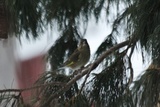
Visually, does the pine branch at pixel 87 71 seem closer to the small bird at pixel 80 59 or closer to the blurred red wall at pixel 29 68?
the small bird at pixel 80 59

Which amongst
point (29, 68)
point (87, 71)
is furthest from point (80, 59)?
point (29, 68)

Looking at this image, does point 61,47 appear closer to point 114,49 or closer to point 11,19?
point 11,19

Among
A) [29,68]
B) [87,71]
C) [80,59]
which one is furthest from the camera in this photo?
[29,68]

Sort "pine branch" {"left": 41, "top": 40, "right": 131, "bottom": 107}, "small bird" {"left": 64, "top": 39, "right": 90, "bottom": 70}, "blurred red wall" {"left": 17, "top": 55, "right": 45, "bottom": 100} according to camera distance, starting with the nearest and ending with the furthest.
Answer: "pine branch" {"left": 41, "top": 40, "right": 131, "bottom": 107}, "small bird" {"left": 64, "top": 39, "right": 90, "bottom": 70}, "blurred red wall" {"left": 17, "top": 55, "right": 45, "bottom": 100}

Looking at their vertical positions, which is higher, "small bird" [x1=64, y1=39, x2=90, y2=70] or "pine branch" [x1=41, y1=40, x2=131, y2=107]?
"small bird" [x1=64, y1=39, x2=90, y2=70]

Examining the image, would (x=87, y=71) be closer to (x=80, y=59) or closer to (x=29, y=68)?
(x=80, y=59)

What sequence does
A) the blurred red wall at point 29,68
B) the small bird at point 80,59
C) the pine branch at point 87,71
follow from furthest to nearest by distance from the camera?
1. the blurred red wall at point 29,68
2. the small bird at point 80,59
3. the pine branch at point 87,71

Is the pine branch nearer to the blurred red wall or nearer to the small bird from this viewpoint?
the small bird

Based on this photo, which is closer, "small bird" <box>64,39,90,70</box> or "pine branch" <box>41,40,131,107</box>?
"pine branch" <box>41,40,131,107</box>

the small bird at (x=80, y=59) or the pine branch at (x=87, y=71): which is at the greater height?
the small bird at (x=80, y=59)

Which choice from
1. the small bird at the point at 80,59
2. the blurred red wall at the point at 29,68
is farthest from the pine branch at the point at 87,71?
the blurred red wall at the point at 29,68

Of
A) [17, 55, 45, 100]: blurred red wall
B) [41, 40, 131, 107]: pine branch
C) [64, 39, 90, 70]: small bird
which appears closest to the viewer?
[41, 40, 131, 107]: pine branch

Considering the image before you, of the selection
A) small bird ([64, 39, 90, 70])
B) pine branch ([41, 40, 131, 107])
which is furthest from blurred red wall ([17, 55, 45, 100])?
pine branch ([41, 40, 131, 107])

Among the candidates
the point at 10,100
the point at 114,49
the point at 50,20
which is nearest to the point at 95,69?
the point at 114,49
